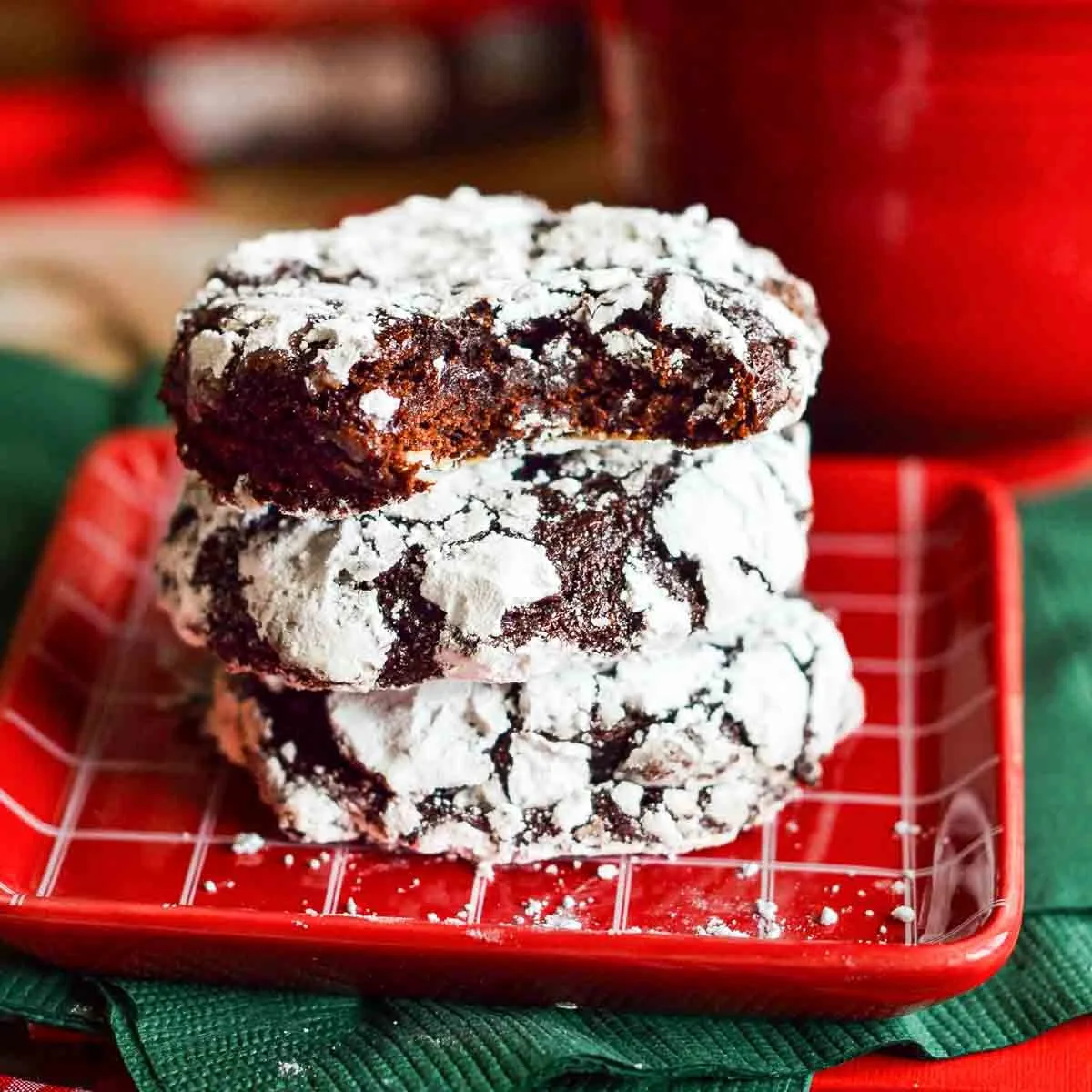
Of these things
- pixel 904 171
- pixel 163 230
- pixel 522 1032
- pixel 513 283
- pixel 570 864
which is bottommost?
pixel 522 1032

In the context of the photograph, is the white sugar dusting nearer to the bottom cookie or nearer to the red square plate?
the bottom cookie

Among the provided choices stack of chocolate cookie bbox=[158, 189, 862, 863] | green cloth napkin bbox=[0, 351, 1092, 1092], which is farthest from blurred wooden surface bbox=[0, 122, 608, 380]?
green cloth napkin bbox=[0, 351, 1092, 1092]

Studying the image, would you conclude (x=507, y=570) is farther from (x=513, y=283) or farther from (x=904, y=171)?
(x=904, y=171)

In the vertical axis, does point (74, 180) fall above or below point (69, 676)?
above

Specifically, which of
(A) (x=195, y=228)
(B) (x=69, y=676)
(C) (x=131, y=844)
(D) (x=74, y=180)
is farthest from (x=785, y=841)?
(D) (x=74, y=180)

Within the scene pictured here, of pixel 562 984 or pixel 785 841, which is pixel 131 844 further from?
pixel 785 841

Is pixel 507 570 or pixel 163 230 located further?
pixel 163 230

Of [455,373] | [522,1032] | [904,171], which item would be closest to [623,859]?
[522,1032]
